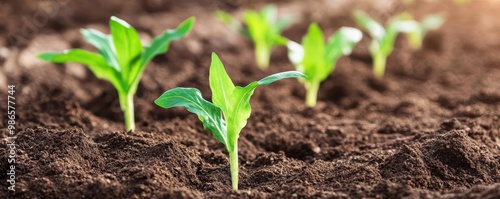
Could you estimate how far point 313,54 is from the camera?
462 centimetres

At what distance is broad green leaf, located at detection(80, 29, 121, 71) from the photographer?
364 centimetres

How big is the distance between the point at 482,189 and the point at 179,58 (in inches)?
145

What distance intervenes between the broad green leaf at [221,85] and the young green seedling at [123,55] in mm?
739

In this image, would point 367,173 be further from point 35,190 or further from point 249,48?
point 249,48

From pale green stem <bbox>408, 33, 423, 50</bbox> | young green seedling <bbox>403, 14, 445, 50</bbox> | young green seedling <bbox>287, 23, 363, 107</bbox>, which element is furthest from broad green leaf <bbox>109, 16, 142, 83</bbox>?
pale green stem <bbox>408, 33, 423, 50</bbox>

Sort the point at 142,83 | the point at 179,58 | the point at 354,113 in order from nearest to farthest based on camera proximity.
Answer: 1. the point at 354,113
2. the point at 142,83
3. the point at 179,58

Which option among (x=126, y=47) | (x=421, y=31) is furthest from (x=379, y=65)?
(x=126, y=47)

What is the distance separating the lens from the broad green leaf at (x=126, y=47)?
3.55m

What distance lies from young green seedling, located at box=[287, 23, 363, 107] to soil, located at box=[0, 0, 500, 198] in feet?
0.74

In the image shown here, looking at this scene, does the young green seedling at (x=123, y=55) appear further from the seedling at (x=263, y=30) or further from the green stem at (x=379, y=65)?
the green stem at (x=379, y=65)

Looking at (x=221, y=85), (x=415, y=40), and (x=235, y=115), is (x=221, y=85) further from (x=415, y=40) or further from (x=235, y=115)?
(x=415, y=40)

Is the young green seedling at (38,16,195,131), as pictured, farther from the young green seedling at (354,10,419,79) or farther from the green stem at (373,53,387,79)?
the green stem at (373,53,387,79)

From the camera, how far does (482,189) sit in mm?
2650

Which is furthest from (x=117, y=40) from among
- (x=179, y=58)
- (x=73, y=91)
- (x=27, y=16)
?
(x=27, y=16)
